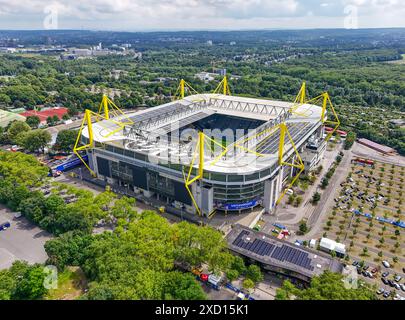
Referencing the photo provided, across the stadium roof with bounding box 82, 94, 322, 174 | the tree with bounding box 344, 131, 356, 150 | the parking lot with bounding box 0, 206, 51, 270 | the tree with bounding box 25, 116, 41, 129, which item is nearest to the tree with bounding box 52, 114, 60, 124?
the tree with bounding box 25, 116, 41, 129

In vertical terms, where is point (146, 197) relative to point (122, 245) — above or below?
below

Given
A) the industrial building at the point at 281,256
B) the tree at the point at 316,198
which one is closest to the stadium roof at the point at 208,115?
the tree at the point at 316,198

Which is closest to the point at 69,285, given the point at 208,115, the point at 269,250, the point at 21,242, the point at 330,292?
the point at 21,242
